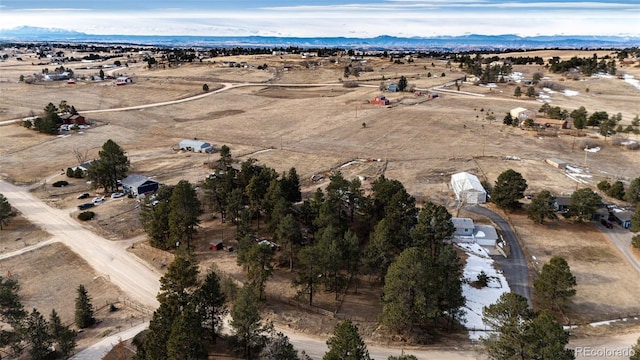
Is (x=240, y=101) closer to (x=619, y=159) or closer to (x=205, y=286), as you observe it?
(x=619, y=159)

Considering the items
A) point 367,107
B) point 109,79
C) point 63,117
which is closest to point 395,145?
point 367,107

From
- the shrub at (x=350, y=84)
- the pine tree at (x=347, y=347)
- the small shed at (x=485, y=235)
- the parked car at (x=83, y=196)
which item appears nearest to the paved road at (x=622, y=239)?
the small shed at (x=485, y=235)

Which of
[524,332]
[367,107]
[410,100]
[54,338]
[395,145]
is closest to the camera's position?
[524,332]

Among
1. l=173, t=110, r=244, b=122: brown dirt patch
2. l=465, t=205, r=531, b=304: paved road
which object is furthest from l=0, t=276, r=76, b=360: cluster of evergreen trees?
l=173, t=110, r=244, b=122: brown dirt patch

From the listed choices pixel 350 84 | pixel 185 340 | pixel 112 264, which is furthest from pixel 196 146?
pixel 350 84

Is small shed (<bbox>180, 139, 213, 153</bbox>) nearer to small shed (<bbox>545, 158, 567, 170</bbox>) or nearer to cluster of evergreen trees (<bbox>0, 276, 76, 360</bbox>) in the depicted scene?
cluster of evergreen trees (<bbox>0, 276, 76, 360</bbox>)

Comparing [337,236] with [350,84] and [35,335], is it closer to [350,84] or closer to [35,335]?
[35,335]
